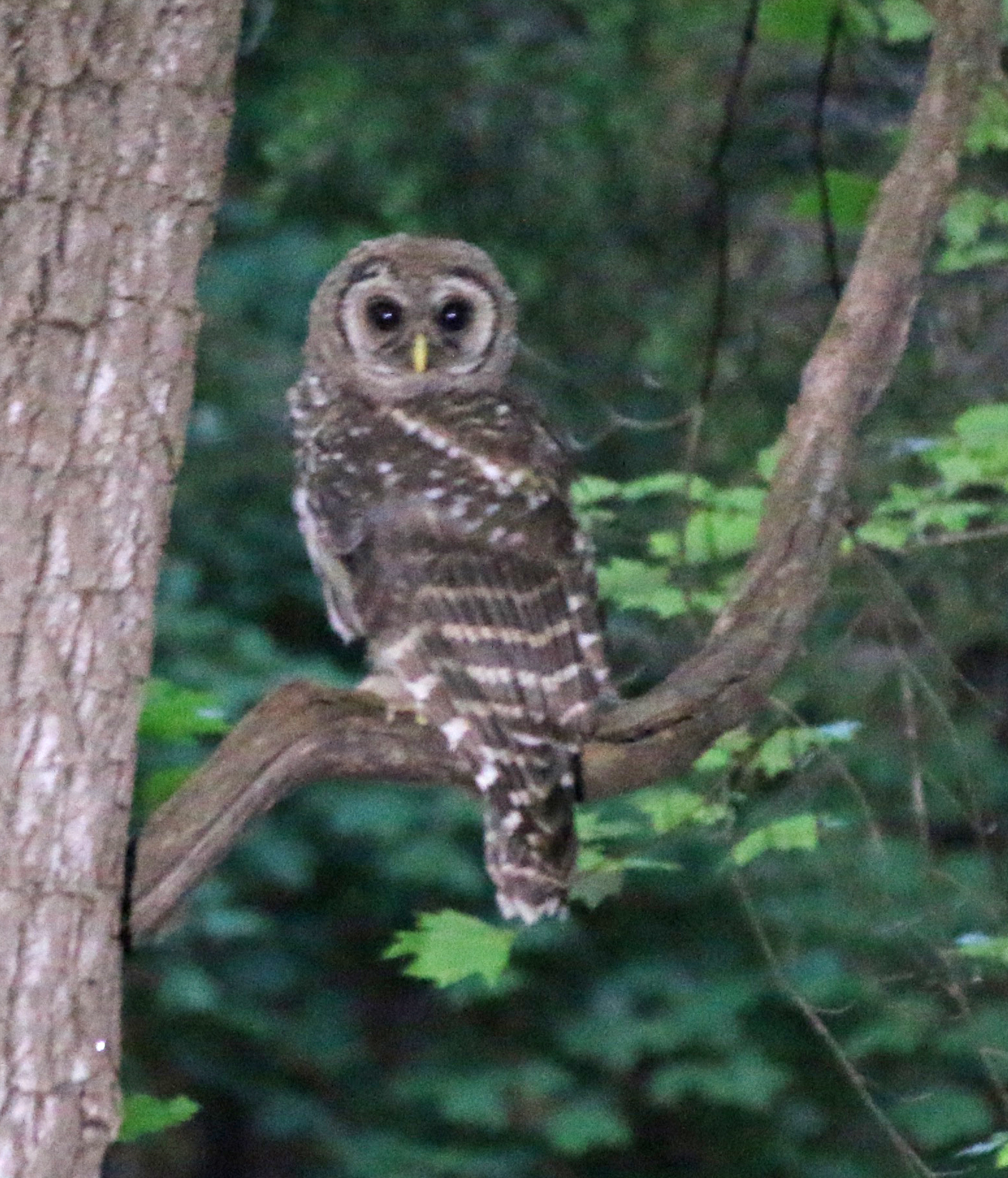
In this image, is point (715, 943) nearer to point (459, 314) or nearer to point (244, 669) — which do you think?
point (244, 669)

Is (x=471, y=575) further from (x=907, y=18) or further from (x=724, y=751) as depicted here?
(x=907, y=18)

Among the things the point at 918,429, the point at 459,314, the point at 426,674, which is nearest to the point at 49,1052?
the point at 426,674

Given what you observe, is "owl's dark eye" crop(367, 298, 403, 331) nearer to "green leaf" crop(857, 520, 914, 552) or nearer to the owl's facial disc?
the owl's facial disc

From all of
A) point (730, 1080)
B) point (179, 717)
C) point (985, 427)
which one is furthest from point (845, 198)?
point (730, 1080)

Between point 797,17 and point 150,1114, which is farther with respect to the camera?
point 797,17

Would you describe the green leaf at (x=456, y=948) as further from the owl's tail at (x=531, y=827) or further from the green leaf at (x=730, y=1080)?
the green leaf at (x=730, y=1080)

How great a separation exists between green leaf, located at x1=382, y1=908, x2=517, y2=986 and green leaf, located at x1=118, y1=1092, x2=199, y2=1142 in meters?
0.47

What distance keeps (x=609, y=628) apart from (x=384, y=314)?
45.9 inches

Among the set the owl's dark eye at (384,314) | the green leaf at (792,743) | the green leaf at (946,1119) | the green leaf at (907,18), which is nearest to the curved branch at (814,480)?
the green leaf at (792,743)

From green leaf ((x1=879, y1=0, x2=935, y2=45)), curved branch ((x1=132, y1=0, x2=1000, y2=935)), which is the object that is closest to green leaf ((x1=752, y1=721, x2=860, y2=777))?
curved branch ((x1=132, y1=0, x2=1000, y2=935))

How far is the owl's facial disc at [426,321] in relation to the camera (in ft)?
12.3

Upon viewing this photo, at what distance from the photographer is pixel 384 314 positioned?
12.5ft

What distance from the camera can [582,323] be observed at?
5.94 m

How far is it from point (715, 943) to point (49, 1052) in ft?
14.2
